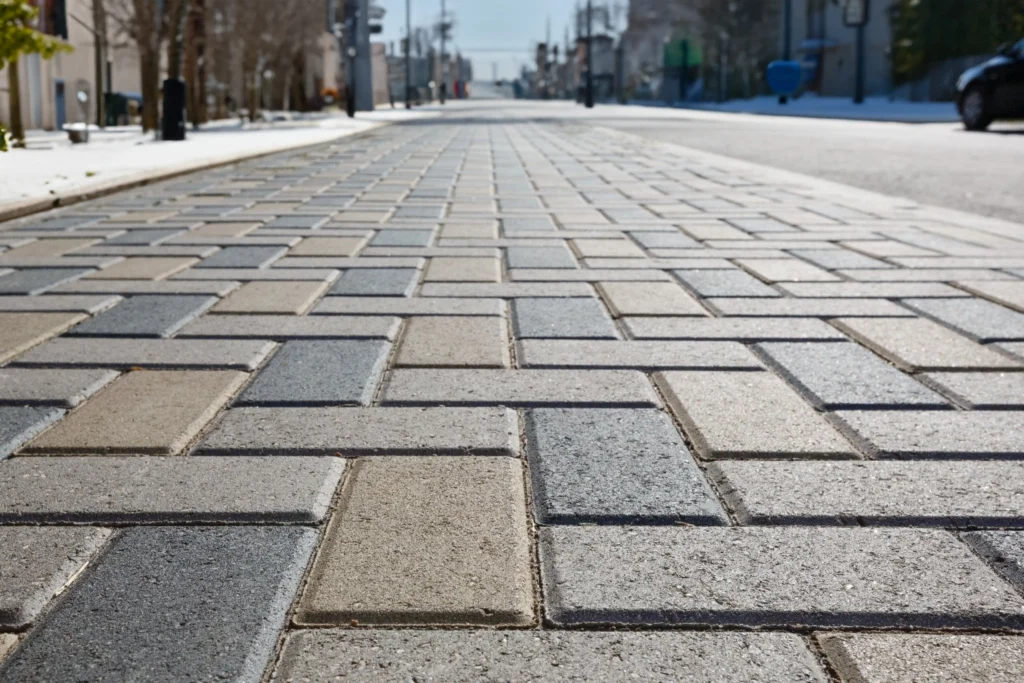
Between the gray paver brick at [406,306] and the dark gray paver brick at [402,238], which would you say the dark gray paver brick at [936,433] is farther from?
the dark gray paver brick at [402,238]

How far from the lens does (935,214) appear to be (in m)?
7.47

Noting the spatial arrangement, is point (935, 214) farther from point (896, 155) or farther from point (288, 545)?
point (896, 155)

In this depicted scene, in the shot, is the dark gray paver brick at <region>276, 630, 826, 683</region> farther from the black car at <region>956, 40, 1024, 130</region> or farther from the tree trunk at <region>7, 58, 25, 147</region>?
the black car at <region>956, 40, 1024, 130</region>

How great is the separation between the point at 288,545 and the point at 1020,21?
4889 cm

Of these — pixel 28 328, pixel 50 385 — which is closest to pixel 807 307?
pixel 50 385

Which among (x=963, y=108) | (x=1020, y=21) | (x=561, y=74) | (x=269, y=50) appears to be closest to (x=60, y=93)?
(x=269, y=50)

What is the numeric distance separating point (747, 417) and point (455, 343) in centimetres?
113

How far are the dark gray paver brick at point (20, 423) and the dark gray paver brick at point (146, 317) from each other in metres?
0.88

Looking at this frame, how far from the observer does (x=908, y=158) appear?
45.4 feet

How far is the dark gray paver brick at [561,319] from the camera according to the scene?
12.4 ft

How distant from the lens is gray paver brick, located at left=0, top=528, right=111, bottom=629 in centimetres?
177

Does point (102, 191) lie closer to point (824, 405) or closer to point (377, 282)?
point (377, 282)

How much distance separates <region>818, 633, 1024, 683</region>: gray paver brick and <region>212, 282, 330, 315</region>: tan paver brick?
2796 millimetres

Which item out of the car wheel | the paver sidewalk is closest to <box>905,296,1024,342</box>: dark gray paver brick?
the paver sidewalk
